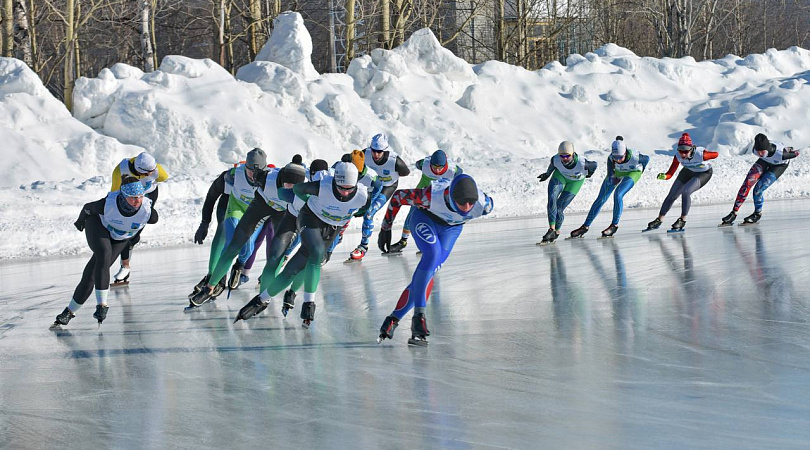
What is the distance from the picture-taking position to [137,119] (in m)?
20.4

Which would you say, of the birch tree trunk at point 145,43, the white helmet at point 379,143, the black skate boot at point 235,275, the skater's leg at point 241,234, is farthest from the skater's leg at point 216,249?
the birch tree trunk at point 145,43

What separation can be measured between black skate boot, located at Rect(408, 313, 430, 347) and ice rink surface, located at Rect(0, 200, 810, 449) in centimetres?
9

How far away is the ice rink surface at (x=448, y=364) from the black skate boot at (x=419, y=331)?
3.7 inches

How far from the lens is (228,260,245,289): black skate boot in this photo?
8564mm

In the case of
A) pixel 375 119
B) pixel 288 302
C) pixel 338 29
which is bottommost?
pixel 288 302

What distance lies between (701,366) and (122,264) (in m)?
6.68

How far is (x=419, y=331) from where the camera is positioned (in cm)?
602

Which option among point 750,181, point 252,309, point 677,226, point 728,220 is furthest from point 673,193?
point 252,309

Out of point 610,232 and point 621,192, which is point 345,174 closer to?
point 610,232

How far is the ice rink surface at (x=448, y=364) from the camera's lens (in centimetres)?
409

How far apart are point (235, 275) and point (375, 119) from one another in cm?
1500

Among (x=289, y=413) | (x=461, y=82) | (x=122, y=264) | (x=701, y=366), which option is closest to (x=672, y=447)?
(x=701, y=366)

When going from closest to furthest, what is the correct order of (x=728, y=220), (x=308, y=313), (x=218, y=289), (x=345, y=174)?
1. (x=345, y=174)
2. (x=308, y=313)
3. (x=218, y=289)
4. (x=728, y=220)

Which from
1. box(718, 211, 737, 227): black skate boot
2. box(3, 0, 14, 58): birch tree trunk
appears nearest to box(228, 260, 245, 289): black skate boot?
box(718, 211, 737, 227): black skate boot
